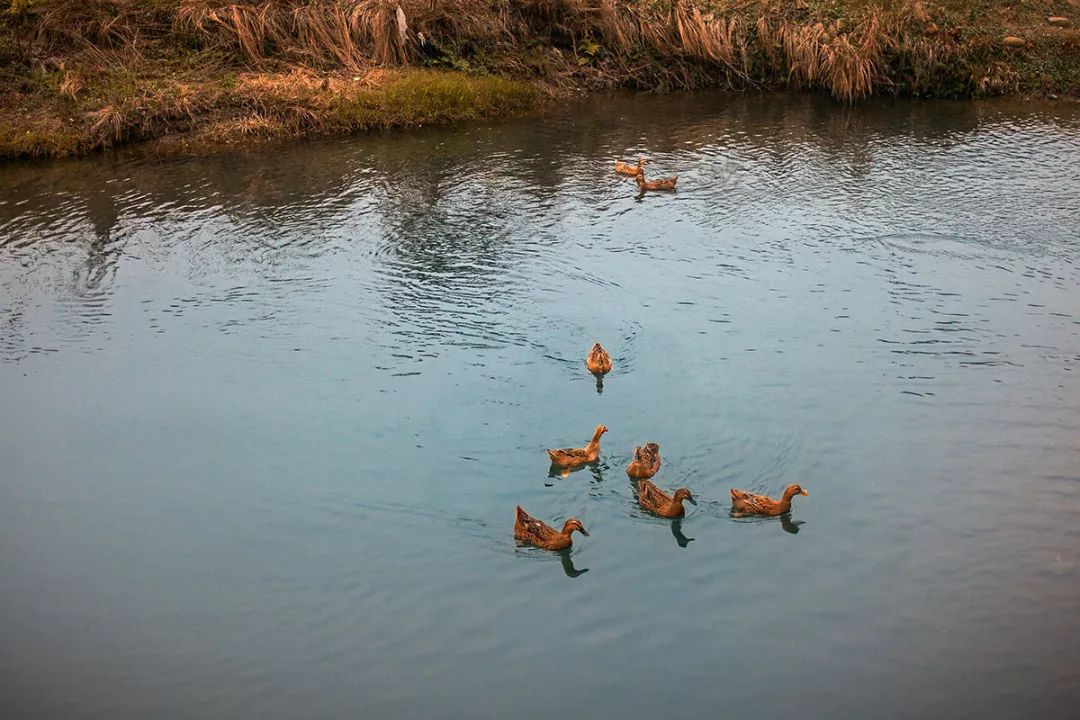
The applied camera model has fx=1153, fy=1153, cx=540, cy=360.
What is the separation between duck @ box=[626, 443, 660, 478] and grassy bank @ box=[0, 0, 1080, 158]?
49.4ft

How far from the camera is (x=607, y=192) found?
2017cm

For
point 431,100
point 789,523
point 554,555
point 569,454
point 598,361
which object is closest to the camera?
point 554,555

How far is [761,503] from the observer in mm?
11000

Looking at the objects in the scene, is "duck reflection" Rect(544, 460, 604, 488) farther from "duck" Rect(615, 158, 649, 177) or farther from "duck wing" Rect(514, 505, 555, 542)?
"duck" Rect(615, 158, 649, 177)

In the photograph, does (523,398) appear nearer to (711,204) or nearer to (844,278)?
(844,278)

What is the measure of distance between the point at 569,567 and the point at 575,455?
5.18 feet

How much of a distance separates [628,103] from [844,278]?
39.1 feet

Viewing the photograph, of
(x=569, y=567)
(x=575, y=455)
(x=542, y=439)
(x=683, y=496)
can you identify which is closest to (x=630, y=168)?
(x=542, y=439)

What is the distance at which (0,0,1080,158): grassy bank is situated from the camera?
79.9 feet

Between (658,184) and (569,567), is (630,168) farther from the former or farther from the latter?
(569,567)

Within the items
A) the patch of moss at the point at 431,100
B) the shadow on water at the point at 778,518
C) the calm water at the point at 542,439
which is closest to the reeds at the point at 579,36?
the patch of moss at the point at 431,100

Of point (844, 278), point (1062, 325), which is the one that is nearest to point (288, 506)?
point (844, 278)

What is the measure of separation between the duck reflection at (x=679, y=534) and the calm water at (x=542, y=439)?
57mm

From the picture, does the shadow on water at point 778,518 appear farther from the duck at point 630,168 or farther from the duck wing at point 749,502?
the duck at point 630,168
